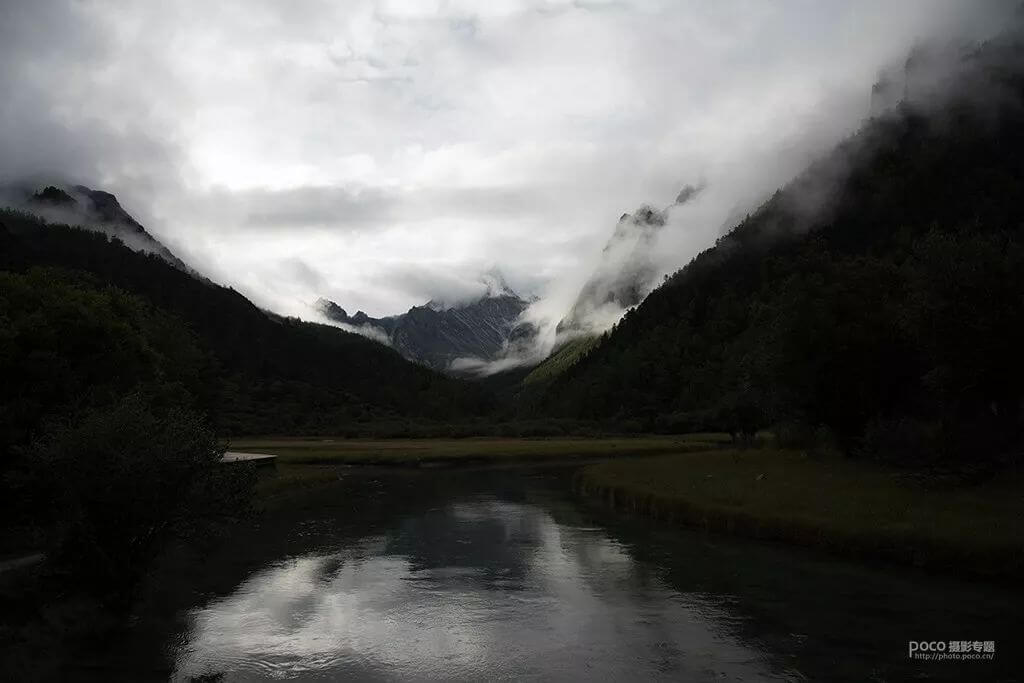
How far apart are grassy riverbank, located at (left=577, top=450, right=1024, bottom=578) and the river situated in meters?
1.85

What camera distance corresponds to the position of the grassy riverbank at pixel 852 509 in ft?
98.5

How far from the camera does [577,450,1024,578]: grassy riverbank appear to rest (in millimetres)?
30031

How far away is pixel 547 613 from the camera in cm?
2655

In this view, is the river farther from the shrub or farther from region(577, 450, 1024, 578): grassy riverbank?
the shrub

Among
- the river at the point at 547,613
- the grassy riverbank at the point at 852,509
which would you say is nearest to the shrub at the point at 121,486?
the river at the point at 547,613

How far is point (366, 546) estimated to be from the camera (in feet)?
134

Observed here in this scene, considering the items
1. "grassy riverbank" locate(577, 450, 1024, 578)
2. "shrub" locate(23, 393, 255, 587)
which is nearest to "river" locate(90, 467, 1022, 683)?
"grassy riverbank" locate(577, 450, 1024, 578)

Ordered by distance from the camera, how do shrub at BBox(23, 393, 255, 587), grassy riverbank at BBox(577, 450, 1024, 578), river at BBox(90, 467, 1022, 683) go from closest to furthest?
river at BBox(90, 467, 1022, 683)
shrub at BBox(23, 393, 255, 587)
grassy riverbank at BBox(577, 450, 1024, 578)

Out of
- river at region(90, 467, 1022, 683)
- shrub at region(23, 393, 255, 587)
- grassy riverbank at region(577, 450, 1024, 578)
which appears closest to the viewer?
river at region(90, 467, 1022, 683)

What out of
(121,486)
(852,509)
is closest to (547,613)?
(121,486)

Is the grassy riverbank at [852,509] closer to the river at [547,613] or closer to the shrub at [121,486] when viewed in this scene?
the river at [547,613]

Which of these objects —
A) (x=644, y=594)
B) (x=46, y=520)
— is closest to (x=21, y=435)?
(x=46, y=520)

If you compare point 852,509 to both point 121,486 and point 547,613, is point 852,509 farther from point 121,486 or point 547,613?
point 121,486

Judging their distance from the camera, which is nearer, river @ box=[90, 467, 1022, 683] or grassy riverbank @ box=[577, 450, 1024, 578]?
river @ box=[90, 467, 1022, 683]
